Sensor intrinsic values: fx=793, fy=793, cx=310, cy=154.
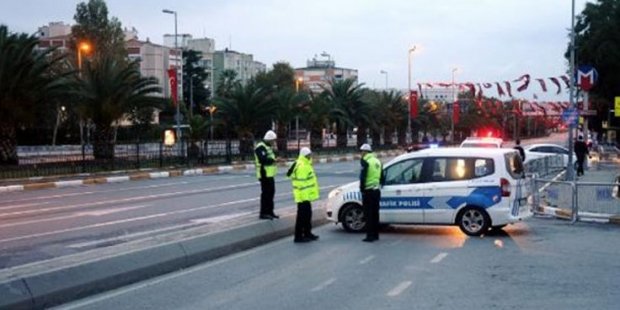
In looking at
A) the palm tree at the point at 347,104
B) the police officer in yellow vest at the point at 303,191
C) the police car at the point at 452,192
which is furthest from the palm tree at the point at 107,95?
the police officer in yellow vest at the point at 303,191

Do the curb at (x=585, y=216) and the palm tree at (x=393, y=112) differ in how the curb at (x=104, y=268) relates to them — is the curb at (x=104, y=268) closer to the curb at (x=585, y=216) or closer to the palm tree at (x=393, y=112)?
the curb at (x=585, y=216)

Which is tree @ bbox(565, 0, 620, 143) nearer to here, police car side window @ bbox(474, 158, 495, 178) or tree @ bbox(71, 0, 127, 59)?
police car side window @ bbox(474, 158, 495, 178)

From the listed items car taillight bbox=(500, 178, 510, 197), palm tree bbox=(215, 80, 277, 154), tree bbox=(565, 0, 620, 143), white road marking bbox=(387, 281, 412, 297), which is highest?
tree bbox=(565, 0, 620, 143)

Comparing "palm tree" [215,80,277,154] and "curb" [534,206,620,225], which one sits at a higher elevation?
"palm tree" [215,80,277,154]

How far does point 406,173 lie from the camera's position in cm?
1481

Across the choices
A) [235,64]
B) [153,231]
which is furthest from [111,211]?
[235,64]

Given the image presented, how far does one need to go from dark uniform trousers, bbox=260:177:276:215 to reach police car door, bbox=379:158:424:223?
2155 millimetres

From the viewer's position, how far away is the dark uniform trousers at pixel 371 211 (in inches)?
540

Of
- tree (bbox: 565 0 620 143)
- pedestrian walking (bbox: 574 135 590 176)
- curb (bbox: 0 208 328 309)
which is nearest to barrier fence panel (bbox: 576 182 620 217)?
curb (bbox: 0 208 328 309)

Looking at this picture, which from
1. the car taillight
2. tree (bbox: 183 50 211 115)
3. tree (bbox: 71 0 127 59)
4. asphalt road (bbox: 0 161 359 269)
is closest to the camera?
asphalt road (bbox: 0 161 359 269)

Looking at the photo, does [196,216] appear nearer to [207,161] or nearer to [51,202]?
[51,202]

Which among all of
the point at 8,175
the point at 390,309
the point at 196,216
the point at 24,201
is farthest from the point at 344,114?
the point at 390,309

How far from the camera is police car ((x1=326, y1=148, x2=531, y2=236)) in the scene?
561 inches

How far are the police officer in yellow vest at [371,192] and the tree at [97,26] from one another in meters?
80.2
